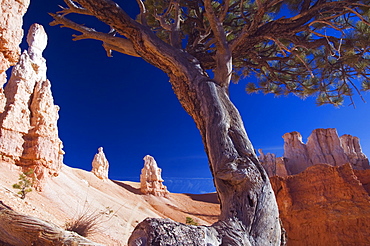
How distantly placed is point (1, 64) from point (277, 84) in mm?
9093

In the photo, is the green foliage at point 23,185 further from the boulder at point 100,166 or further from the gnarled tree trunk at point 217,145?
the boulder at point 100,166

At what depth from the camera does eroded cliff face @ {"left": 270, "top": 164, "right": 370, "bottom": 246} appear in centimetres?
1130

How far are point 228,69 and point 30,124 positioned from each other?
17.2 meters

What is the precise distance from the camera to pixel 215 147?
2.95 m

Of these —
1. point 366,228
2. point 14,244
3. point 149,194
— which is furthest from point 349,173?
point 149,194

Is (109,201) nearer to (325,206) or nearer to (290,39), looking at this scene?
(325,206)

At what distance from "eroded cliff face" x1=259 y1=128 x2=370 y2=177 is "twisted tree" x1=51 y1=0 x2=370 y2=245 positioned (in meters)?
24.4

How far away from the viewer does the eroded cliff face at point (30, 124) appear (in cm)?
1558

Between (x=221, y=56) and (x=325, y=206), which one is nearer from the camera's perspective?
(x=221, y=56)

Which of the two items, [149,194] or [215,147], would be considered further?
[149,194]

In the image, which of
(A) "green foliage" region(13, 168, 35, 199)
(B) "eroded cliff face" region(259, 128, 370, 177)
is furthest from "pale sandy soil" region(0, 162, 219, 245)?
(B) "eroded cliff face" region(259, 128, 370, 177)

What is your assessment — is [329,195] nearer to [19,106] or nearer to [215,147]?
[215,147]

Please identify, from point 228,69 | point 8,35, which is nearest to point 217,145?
point 228,69

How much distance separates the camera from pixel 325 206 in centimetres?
1215
